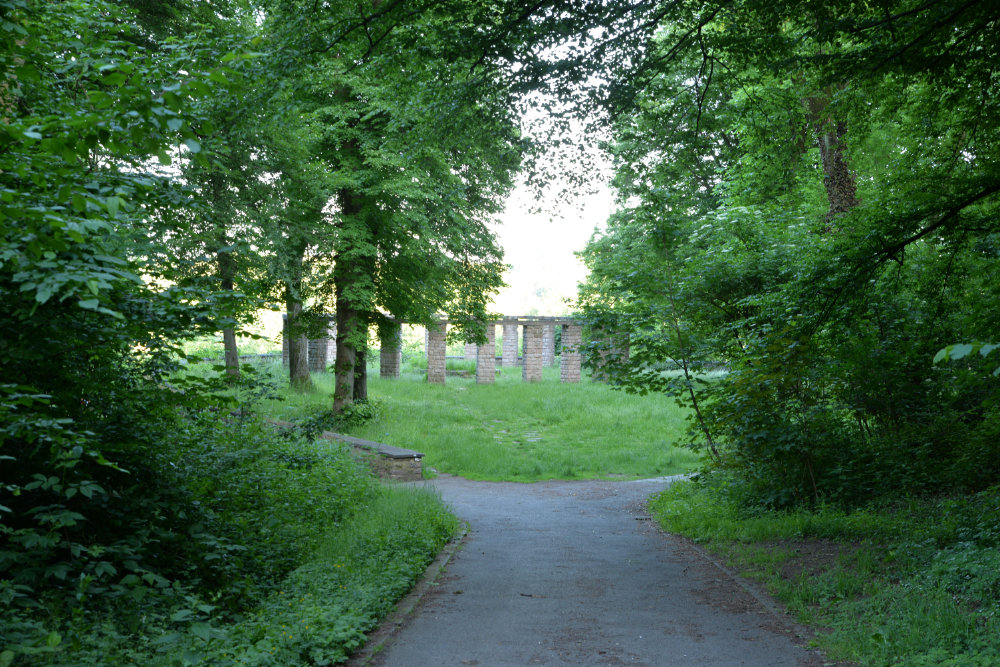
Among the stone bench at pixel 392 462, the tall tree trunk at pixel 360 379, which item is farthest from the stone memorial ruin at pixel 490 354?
the stone bench at pixel 392 462

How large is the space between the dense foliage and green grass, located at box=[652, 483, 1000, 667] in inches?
43.9

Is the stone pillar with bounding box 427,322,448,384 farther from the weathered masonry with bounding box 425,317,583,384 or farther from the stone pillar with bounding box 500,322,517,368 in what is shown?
the stone pillar with bounding box 500,322,517,368

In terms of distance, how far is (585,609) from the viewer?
671cm

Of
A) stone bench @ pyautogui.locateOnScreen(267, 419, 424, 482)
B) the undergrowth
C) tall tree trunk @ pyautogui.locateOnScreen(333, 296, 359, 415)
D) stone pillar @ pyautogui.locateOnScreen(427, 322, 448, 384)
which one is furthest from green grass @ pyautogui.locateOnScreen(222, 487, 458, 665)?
stone pillar @ pyautogui.locateOnScreen(427, 322, 448, 384)

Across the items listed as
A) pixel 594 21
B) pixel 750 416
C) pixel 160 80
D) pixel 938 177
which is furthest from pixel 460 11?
pixel 750 416

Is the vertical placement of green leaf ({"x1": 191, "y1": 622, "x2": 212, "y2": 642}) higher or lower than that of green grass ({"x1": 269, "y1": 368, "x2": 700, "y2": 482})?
higher

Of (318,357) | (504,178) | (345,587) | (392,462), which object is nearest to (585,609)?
(345,587)

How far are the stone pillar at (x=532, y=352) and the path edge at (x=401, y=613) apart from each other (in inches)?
1049

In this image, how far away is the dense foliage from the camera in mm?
8094

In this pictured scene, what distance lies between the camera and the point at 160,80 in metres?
4.46

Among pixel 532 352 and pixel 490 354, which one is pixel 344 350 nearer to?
pixel 490 354

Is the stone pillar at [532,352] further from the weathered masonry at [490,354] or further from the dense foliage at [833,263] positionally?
the dense foliage at [833,263]

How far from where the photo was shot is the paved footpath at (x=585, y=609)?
5.47m

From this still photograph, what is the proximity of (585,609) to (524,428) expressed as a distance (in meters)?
19.7
